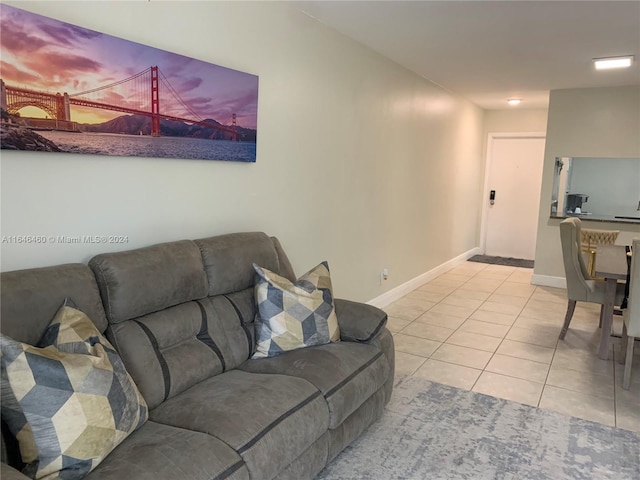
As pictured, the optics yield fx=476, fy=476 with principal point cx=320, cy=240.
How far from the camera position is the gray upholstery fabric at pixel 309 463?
179 centimetres

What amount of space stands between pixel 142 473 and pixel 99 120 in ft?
4.63

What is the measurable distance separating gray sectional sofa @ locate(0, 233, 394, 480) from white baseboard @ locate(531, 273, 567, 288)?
13.4 feet

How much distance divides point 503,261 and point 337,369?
588cm

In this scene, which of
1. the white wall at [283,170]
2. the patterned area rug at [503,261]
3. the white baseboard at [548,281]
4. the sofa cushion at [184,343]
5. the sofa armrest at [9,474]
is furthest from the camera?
the patterned area rug at [503,261]

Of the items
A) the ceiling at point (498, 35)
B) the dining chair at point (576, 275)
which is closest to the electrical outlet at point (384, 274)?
the dining chair at point (576, 275)

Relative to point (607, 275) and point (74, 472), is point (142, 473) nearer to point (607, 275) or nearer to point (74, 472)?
point (74, 472)

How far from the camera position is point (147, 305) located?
1943 millimetres

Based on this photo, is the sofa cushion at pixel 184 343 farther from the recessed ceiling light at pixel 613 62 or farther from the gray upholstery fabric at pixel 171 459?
the recessed ceiling light at pixel 613 62

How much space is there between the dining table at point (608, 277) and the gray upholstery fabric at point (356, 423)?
187 centimetres

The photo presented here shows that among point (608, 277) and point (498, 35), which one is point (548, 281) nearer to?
point (608, 277)

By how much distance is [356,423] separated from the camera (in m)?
2.25

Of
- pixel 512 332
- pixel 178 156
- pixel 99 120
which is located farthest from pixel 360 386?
pixel 512 332

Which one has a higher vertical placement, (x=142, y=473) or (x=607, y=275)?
(x=607, y=275)

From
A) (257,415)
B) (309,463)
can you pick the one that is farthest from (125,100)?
(309,463)
